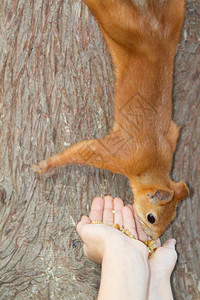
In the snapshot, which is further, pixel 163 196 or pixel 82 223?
pixel 163 196

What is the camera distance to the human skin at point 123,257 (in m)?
1.29

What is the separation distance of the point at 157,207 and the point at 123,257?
0.73 metres

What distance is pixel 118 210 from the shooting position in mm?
2109

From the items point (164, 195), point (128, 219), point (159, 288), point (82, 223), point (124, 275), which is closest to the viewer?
point (124, 275)

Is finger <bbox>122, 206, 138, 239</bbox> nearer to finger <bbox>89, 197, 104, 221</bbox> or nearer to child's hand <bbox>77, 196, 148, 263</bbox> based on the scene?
child's hand <bbox>77, 196, 148, 263</bbox>

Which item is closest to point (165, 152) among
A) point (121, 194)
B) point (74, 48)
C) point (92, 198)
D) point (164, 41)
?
point (121, 194)

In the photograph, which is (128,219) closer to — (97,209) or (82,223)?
(97,209)

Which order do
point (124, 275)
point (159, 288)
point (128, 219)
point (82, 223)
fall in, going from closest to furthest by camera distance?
point (124, 275), point (159, 288), point (82, 223), point (128, 219)

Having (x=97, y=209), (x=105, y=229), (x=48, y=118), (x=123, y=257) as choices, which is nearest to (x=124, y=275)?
(x=123, y=257)

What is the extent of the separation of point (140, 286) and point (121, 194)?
94cm

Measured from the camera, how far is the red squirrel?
2049 millimetres

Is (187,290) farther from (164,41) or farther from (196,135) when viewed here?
(164,41)

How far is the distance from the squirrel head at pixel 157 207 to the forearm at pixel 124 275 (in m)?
0.59

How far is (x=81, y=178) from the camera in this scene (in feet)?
6.82
